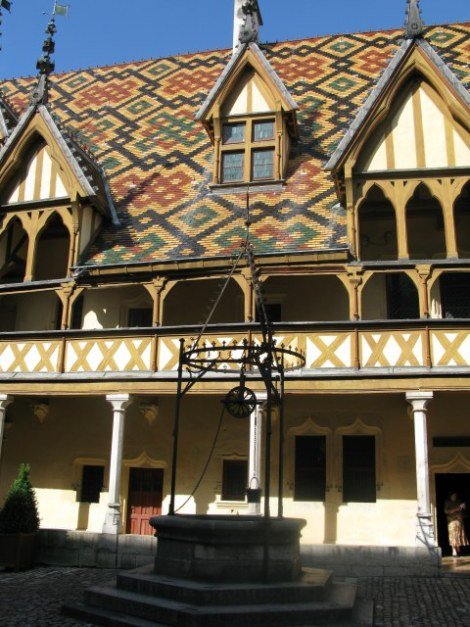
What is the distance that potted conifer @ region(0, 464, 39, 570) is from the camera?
43.8 ft

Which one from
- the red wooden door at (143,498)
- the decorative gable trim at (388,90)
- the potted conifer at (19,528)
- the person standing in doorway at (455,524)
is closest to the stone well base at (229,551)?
the potted conifer at (19,528)

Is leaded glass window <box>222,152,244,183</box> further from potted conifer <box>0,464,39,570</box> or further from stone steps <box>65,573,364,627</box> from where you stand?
stone steps <box>65,573,364,627</box>

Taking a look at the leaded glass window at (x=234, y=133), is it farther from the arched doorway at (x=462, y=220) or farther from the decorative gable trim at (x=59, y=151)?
the arched doorway at (x=462, y=220)

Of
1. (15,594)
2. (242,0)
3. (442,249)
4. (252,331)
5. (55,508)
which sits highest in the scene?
(242,0)

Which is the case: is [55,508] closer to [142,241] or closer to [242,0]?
[142,241]

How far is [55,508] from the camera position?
56.1ft

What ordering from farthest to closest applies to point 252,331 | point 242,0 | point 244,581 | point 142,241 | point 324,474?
point 242,0
point 142,241
point 324,474
point 252,331
point 244,581

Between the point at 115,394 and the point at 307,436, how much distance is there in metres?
4.54

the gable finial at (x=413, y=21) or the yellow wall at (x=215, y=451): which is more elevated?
the gable finial at (x=413, y=21)

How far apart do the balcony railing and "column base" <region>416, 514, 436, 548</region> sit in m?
2.82

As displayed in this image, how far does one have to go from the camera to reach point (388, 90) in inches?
611

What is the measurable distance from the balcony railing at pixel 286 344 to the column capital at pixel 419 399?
1.63ft

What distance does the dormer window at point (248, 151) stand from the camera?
18188 millimetres

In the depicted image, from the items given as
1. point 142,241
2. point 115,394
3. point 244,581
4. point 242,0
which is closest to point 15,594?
point 244,581
